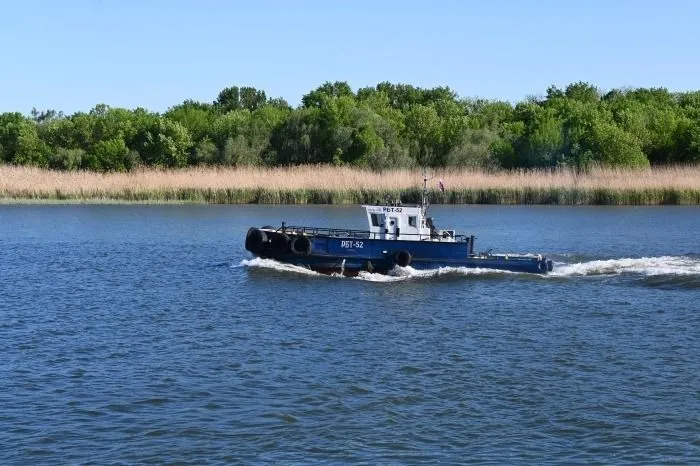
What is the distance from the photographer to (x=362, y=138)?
99250 mm

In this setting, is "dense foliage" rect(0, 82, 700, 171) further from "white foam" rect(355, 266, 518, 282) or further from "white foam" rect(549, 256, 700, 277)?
"white foam" rect(355, 266, 518, 282)

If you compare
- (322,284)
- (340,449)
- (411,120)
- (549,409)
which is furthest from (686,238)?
(411,120)

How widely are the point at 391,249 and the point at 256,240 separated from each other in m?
5.07

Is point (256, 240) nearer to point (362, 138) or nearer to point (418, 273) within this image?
point (418, 273)

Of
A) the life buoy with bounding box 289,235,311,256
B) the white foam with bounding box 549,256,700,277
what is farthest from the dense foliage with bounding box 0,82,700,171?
the life buoy with bounding box 289,235,311,256

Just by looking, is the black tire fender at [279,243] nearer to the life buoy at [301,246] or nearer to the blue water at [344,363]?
the life buoy at [301,246]

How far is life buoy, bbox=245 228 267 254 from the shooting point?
38875mm

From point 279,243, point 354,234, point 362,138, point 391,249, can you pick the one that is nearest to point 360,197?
point 362,138

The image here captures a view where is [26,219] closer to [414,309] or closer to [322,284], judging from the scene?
[322,284]

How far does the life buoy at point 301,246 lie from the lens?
124 feet

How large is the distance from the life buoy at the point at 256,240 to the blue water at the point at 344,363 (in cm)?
81

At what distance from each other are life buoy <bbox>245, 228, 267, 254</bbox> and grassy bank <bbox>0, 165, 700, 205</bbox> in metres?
33.7

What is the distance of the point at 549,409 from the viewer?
18.6 metres

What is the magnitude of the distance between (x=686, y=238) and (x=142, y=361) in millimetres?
35383
